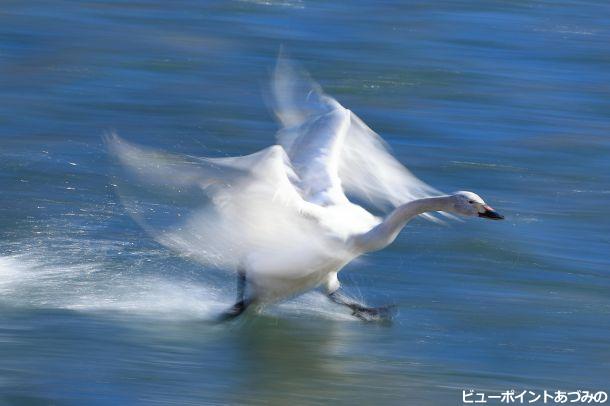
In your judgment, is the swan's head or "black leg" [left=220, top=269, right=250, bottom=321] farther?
"black leg" [left=220, top=269, right=250, bottom=321]

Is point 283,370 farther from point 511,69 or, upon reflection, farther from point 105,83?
point 511,69

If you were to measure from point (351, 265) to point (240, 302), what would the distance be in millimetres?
983

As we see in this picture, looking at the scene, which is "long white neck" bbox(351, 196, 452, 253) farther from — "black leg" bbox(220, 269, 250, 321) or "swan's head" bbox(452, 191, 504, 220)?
"black leg" bbox(220, 269, 250, 321)

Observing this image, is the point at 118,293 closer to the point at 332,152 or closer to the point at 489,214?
the point at 332,152

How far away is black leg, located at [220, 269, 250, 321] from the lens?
803 centimetres

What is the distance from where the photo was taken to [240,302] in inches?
318

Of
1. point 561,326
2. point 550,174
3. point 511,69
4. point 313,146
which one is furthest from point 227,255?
point 511,69

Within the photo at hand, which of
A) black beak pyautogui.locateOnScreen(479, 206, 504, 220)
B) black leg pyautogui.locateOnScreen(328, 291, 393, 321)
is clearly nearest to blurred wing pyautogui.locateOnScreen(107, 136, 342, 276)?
black leg pyautogui.locateOnScreen(328, 291, 393, 321)

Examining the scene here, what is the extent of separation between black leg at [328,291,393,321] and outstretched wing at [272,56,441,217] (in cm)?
57

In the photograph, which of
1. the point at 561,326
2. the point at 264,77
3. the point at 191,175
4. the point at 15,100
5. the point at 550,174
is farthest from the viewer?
the point at 264,77

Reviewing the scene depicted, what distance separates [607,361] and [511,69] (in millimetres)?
5798

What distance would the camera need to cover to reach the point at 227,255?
316 inches

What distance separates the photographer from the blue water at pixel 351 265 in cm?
734

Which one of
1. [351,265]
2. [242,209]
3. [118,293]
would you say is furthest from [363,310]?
[118,293]
